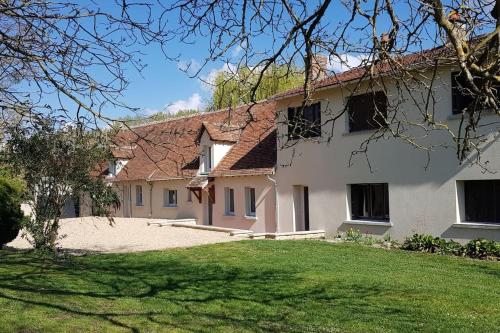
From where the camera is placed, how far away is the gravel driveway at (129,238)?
67.6 ft

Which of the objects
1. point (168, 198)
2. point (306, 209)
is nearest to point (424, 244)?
point (306, 209)

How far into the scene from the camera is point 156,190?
34688 mm

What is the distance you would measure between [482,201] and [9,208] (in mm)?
14871

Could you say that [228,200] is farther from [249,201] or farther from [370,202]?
[370,202]

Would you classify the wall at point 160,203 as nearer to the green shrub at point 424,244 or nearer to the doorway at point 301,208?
the doorway at point 301,208

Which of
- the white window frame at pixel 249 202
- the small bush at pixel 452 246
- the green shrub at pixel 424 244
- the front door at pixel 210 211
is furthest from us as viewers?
the front door at pixel 210 211

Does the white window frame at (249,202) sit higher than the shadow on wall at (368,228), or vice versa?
the white window frame at (249,202)

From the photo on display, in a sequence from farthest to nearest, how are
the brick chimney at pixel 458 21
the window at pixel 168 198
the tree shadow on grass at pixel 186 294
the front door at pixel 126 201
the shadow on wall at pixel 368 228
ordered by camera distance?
the front door at pixel 126 201 < the window at pixel 168 198 < the shadow on wall at pixel 368 228 < the tree shadow on grass at pixel 186 294 < the brick chimney at pixel 458 21

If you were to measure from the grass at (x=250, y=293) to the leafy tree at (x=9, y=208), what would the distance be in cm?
186

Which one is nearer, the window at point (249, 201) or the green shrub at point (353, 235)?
the green shrub at point (353, 235)

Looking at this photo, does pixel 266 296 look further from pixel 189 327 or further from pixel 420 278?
pixel 420 278

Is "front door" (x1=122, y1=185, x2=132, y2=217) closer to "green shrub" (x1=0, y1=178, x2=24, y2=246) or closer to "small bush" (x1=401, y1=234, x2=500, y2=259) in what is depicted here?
"green shrub" (x1=0, y1=178, x2=24, y2=246)

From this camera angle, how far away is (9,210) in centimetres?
1802

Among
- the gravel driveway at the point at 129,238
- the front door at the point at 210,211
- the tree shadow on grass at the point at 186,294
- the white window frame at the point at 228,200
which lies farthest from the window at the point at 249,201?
the tree shadow on grass at the point at 186,294
